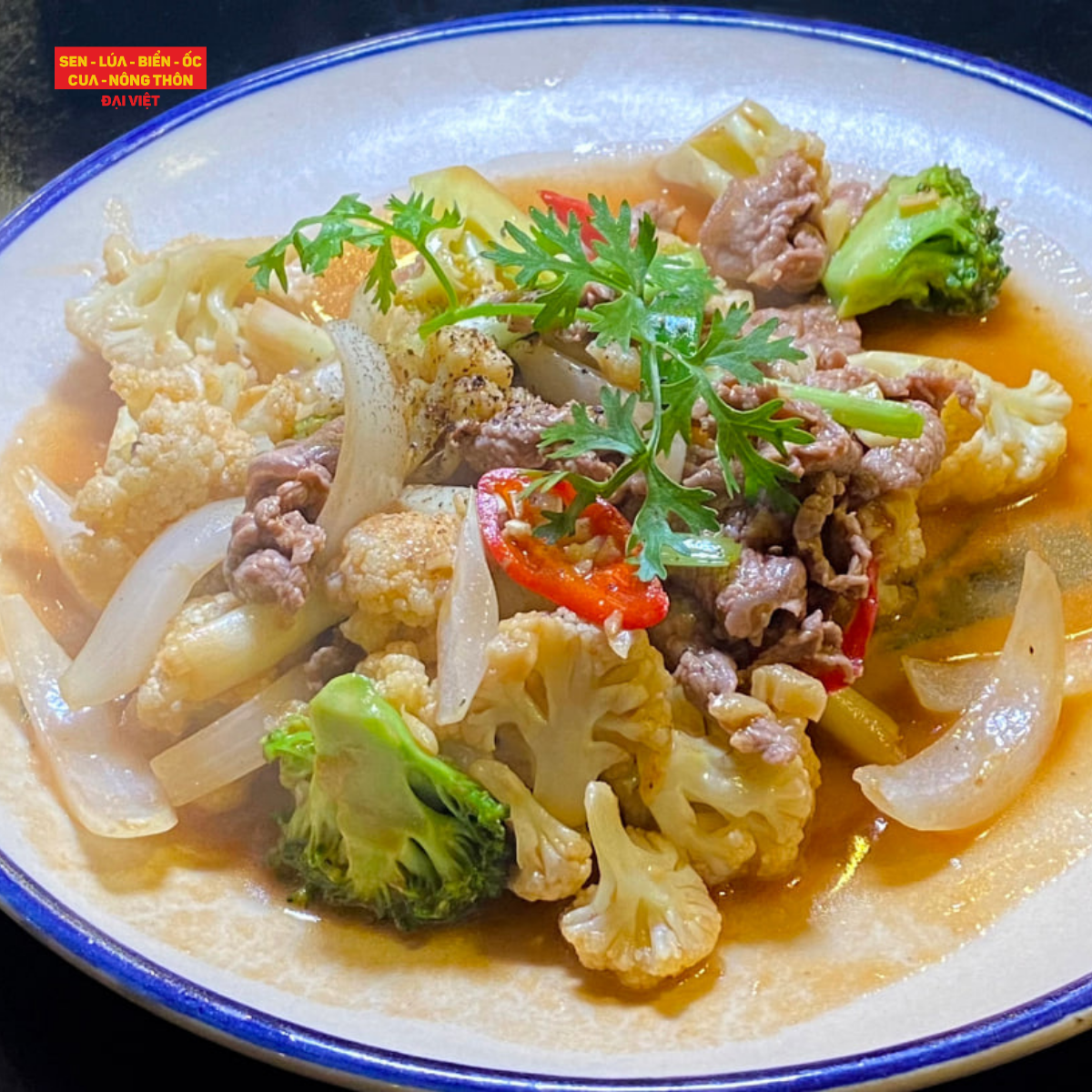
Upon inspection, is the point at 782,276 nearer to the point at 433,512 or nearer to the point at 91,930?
the point at 433,512

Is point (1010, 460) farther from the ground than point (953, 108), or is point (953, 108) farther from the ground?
point (953, 108)

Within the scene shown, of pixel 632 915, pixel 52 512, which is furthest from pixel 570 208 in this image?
pixel 632 915

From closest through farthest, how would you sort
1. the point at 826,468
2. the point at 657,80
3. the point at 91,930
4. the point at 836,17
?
the point at 91,930 < the point at 826,468 < the point at 657,80 < the point at 836,17

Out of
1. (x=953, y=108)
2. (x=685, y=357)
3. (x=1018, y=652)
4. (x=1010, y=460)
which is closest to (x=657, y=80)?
(x=953, y=108)

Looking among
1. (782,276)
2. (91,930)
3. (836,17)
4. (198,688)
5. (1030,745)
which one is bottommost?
(1030,745)

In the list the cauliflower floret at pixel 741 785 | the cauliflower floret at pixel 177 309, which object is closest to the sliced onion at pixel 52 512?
the cauliflower floret at pixel 177 309

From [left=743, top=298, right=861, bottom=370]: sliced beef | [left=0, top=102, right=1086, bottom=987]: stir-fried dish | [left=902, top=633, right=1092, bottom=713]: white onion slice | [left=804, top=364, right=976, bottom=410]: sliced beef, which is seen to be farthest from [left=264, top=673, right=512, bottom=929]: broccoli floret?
[left=743, top=298, right=861, bottom=370]: sliced beef
